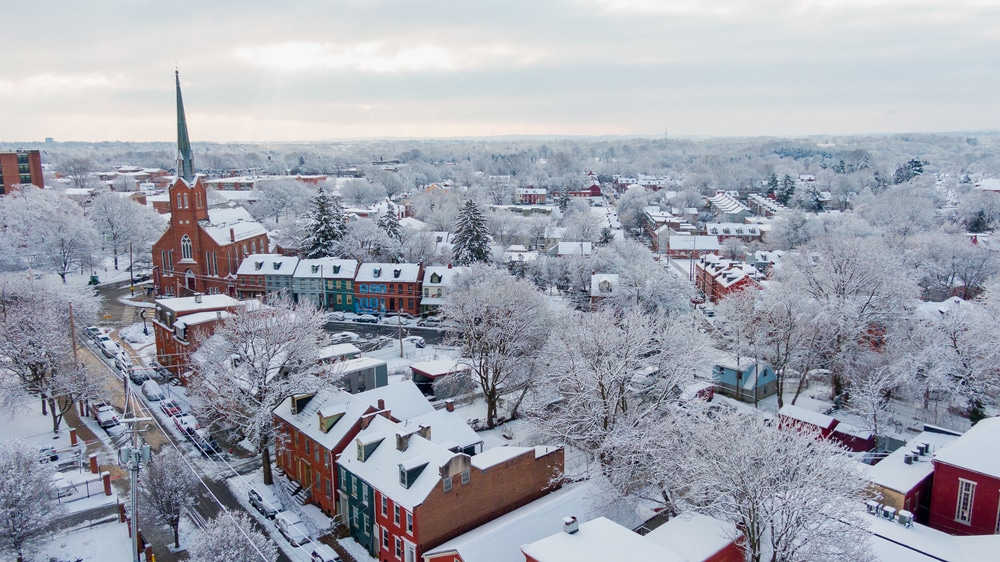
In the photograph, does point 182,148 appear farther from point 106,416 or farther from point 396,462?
point 396,462

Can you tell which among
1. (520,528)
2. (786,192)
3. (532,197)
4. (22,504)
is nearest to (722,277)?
(520,528)

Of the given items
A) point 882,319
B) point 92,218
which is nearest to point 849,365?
point 882,319

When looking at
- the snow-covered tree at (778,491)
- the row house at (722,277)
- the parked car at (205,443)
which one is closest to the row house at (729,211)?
the row house at (722,277)

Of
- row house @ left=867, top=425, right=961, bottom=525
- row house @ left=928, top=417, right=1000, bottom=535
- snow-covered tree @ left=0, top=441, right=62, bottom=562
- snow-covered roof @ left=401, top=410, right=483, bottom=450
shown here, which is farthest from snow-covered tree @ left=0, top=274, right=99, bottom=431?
row house @ left=928, top=417, right=1000, bottom=535

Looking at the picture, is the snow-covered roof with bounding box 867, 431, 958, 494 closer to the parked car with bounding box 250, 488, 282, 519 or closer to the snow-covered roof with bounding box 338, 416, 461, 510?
the snow-covered roof with bounding box 338, 416, 461, 510

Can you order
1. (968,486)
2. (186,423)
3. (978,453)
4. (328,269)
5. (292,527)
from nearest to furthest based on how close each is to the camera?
(968,486)
(978,453)
(292,527)
(186,423)
(328,269)

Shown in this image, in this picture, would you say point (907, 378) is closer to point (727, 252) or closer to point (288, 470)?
point (288, 470)
